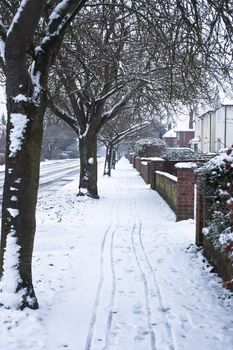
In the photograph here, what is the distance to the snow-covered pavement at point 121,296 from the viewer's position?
4.18 meters

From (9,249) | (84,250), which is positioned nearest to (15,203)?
(9,249)

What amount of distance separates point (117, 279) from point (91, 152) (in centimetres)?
1163

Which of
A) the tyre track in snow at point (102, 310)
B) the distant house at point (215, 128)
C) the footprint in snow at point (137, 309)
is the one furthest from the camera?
the distant house at point (215, 128)

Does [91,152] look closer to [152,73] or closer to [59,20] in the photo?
[152,73]

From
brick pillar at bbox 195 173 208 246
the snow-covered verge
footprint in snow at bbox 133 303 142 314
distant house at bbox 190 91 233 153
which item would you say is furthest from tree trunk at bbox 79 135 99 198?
distant house at bbox 190 91 233 153

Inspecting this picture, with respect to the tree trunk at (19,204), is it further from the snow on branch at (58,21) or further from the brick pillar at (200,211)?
the brick pillar at (200,211)

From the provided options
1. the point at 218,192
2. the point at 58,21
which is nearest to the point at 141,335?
the point at 218,192

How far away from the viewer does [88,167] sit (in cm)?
1742

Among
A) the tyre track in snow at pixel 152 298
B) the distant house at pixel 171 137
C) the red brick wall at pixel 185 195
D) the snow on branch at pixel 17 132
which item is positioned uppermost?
the distant house at pixel 171 137

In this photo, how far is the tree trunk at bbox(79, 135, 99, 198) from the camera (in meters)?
17.3

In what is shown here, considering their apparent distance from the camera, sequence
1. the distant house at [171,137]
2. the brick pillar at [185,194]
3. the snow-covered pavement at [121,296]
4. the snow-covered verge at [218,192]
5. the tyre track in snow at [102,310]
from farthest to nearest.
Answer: the distant house at [171,137]
the brick pillar at [185,194]
the snow-covered verge at [218,192]
the snow-covered pavement at [121,296]
the tyre track in snow at [102,310]

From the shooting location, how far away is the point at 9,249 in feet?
15.6

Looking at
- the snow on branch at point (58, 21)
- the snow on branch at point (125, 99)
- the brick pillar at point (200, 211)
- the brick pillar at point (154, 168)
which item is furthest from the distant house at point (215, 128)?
the snow on branch at point (58, 21)

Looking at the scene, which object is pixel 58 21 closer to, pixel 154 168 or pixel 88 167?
pixel 88 167
